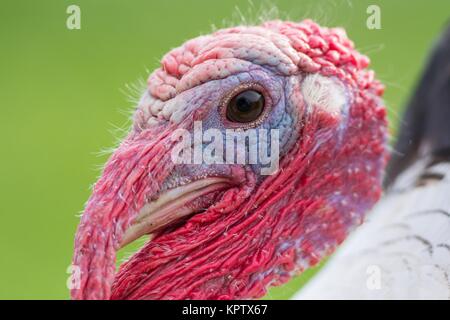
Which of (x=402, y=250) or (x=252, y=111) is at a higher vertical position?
(x=252, y=111)

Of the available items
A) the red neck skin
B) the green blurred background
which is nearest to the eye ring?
the red neck skin

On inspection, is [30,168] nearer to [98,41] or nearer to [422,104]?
[98,41]

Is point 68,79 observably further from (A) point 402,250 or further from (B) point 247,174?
(B) point 247,174

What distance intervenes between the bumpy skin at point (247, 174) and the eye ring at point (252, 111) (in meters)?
0.01

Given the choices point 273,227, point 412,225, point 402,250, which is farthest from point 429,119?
point 273,227

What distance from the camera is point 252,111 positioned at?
2.17 m

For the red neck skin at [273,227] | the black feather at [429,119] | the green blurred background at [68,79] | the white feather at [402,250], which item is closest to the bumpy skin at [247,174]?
the red neck skin at [273,227]

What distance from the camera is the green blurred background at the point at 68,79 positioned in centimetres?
499

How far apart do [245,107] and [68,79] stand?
14.0 ft

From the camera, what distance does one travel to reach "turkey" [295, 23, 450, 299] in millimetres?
2416

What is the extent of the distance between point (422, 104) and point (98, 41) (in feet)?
11.6

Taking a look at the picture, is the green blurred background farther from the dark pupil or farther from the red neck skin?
the dark pupil

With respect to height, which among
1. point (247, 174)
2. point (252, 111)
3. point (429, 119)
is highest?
point (429, 119)

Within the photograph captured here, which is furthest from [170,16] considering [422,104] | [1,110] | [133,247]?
[133,247]
